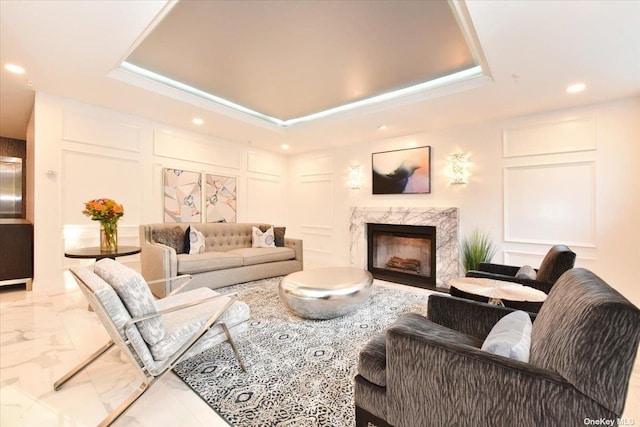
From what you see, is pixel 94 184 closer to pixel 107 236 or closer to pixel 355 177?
pixel 107 236

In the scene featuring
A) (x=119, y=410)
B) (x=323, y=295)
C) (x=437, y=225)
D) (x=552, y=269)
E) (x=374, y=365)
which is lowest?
(x=119, y=410)

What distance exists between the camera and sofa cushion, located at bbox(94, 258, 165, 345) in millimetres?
1490

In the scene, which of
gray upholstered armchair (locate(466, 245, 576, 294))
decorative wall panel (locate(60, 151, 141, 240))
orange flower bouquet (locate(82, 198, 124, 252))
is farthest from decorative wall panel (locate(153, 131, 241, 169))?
gray upholstered armchair (locate(466, 245, 576, 294))

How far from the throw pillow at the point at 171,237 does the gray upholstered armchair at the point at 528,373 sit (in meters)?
3.61

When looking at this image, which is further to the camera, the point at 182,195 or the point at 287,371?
the point at 182,195

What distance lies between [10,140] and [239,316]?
7.52 m

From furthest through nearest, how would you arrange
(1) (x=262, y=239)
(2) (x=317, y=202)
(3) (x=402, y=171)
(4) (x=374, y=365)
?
(2) (x=317, y=202), (3) (x=402, y=171), (1) (x=262, y=239), (4) (x=374, y=365)

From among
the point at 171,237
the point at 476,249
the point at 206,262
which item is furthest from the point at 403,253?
the point at 171,237

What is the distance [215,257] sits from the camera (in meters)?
3.93

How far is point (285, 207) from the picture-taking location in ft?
22.9

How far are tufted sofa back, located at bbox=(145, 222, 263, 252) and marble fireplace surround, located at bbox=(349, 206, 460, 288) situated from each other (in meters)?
2.23

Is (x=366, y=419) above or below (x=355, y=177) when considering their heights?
below

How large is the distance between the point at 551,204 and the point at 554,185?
0.26 metres

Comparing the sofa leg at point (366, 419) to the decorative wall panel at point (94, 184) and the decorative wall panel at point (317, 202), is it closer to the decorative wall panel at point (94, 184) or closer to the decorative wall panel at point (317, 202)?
the decorative wall panel at point (94, 184)
